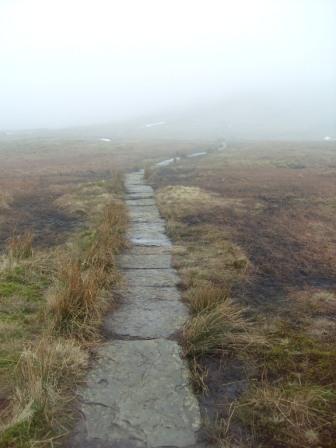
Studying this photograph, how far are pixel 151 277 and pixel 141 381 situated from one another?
10.9 ft

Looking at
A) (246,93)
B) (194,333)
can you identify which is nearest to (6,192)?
(194,333)

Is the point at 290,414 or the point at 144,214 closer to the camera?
the point at 290,414

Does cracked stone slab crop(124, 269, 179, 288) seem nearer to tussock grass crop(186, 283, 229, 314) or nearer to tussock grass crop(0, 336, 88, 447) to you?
tussock grass crop(186, 283, 229, 314)

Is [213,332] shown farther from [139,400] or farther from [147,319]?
[139,400]

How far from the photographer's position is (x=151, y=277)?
7.91 meters

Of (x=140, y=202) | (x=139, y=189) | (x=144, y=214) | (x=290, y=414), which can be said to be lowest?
(x=139, y=189)

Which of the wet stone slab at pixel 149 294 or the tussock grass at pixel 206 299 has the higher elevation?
the tussock grass at pixel 206 299

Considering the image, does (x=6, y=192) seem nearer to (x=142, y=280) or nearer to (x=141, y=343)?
(x=142, y=280)

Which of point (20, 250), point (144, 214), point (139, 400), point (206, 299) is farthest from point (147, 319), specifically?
point (144, 214)

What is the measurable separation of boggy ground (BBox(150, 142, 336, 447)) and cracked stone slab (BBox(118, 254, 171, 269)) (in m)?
0.31

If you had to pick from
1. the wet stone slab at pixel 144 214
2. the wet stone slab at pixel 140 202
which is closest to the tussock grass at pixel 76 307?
the wet stone slab at pixel 144 214

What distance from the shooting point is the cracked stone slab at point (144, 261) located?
27.8 feet

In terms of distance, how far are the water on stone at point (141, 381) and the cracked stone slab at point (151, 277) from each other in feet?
0.06

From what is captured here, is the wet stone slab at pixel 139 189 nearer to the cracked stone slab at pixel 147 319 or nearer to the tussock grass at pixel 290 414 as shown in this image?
the cracked stone slab at pixel 147 319
